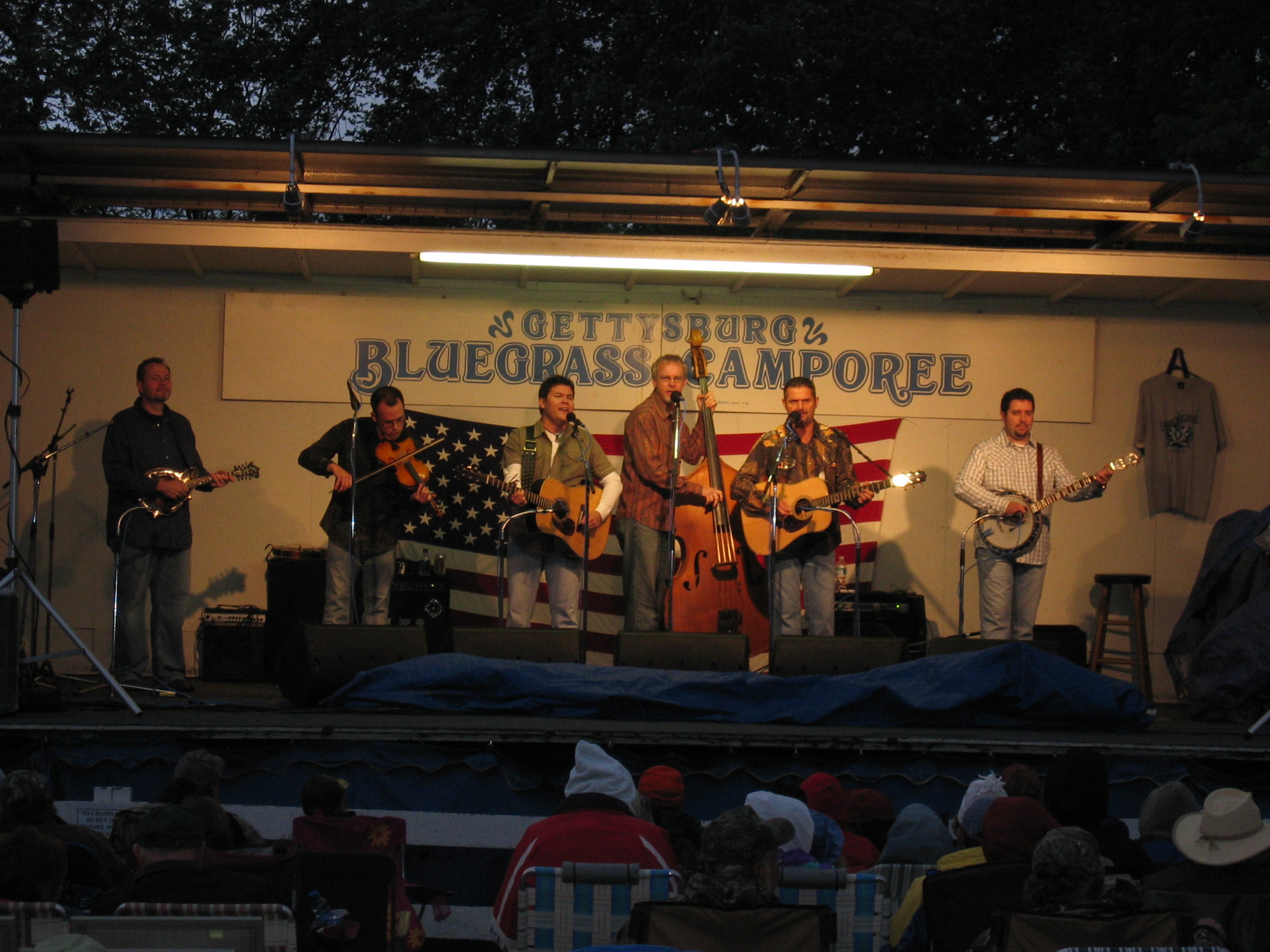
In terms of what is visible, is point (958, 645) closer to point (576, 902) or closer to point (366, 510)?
point (366, 510)

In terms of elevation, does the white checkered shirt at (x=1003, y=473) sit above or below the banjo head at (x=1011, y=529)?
above

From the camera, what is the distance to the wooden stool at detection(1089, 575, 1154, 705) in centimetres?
955

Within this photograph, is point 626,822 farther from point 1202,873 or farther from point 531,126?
point 531,126

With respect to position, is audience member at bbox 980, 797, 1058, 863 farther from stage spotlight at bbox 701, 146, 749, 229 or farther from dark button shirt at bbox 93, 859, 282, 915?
stage spotlight at bbox 701, 146, 749, 229

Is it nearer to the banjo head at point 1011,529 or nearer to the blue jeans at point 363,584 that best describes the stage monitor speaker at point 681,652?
the blue jeans at point 363,584

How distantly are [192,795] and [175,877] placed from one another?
118 centimetres

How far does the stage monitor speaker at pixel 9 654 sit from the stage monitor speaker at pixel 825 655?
11.8 feet

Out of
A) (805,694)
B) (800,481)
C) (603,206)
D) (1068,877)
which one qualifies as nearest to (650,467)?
(800,481)

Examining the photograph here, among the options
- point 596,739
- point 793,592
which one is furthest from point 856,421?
point 596,739

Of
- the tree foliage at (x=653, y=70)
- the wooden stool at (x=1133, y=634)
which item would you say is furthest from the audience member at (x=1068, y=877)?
the tree foliage at (x=653, y=70)

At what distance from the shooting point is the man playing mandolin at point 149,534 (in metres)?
7.88

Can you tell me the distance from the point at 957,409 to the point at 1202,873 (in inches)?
260

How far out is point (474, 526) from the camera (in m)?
9.96

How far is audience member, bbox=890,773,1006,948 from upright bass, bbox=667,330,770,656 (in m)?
3.97
